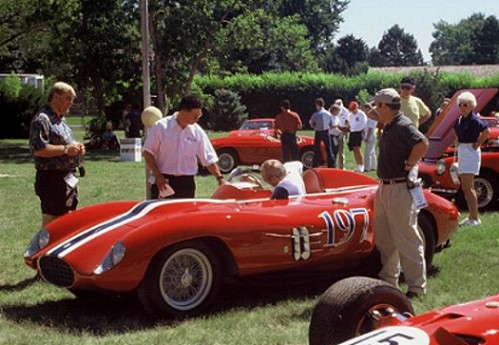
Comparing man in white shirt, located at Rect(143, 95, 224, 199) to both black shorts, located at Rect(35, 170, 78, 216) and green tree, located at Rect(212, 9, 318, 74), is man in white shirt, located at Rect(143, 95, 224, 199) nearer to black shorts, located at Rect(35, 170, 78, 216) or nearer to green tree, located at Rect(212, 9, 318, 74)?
black shorts, located at Rect(35, 170, 78, 216)

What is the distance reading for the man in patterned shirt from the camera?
6699 millimetres

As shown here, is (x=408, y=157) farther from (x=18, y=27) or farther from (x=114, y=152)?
(x=18, y=27)

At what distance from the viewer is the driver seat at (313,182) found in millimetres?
7372

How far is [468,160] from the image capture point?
9625 millimetres

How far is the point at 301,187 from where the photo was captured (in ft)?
23.1

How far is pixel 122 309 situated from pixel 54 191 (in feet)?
4.73

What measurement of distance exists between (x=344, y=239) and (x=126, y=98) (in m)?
29.7

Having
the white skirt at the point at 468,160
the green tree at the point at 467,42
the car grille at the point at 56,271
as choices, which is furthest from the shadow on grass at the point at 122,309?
the green tree at the point at 467,42

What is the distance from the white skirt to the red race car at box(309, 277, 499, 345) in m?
5.68

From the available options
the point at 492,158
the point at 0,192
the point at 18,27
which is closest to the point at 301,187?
the point at 492,158

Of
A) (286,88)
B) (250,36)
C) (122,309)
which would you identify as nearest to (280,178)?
(122,309)

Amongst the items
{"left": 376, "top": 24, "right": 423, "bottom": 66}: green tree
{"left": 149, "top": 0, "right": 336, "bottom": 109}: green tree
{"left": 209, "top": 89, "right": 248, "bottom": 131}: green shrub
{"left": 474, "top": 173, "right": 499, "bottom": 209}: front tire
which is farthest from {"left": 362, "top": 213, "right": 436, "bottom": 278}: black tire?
{"left": 376, "top": 24, "right": 423, "bottom": 66}: green tree

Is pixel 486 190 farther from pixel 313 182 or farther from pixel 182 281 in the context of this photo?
pixel 182 281

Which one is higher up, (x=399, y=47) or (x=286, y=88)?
(x=399, y=47)
